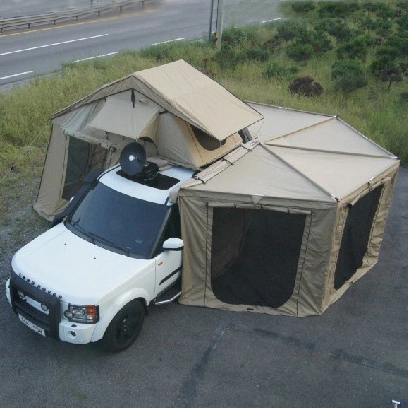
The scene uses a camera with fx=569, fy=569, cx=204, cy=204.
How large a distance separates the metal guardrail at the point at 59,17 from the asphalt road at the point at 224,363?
20.0m

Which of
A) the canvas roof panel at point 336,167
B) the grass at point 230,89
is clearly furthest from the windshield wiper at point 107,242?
the grass at point 230,89

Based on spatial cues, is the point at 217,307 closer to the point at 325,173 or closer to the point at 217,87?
the point at 325,173

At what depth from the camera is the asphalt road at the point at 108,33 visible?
21.0 meters

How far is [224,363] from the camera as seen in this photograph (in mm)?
7297

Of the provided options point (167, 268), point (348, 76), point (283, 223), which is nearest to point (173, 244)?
point (167, 268)

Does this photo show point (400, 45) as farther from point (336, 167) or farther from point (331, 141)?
point (336, 167)

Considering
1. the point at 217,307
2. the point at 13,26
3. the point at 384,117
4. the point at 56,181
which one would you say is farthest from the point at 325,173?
the point at 13,26

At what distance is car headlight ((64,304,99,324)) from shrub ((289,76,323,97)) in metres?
12.4

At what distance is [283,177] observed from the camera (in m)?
8.15

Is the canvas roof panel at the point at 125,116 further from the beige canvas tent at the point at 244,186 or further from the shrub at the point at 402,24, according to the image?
the shrub at the point at 402,24

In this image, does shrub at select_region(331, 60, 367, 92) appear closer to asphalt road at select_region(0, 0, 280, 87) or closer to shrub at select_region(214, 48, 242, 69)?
shrub at select_region(214, 48, 242, 69)

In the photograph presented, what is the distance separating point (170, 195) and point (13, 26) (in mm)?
20690

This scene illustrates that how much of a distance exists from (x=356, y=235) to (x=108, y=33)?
1950cm

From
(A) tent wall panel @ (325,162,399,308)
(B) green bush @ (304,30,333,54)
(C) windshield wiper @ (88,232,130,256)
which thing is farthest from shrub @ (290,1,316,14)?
(C) windshield wiper @ (88,232,130,256)
